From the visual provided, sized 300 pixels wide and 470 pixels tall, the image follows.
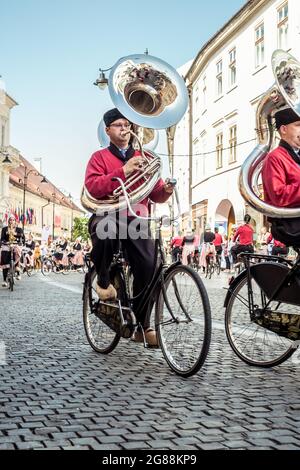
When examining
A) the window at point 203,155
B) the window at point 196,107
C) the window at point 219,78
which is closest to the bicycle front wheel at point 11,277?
the window at point 219,78

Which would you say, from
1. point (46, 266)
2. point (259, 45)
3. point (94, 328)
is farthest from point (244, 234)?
point (46, 266)

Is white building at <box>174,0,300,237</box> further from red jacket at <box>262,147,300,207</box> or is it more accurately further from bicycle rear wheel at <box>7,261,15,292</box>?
red jacket at <box>262,147,300,207</box>

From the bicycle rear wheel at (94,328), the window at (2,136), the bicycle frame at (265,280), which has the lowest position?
the bicycle rear wheel at (94,328)

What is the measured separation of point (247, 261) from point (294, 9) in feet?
74.7

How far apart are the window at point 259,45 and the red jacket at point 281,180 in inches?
1001

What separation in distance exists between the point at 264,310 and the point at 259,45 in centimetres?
2635

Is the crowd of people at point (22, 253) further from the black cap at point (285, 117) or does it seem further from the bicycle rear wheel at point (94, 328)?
the black cap at point (285, 117)

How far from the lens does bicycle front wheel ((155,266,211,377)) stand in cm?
494

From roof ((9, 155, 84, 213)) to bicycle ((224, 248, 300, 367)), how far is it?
5791cm

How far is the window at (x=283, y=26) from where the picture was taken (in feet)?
89.4

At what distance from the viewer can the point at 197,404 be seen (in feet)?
13.8

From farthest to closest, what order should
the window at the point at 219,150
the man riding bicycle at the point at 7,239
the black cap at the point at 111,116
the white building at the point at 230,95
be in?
the window at the point at 219,150
the white building at the point at 230,95
the man riding bicycle at the point at 7,239
the black cap at the point at 111,116

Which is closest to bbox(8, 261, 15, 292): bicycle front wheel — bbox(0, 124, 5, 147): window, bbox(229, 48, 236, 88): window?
bbox(229, 48, 236, 88): window

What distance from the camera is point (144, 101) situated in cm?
607
